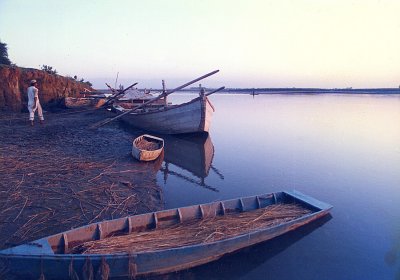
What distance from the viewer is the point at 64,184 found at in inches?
356

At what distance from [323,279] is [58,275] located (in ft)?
16.1

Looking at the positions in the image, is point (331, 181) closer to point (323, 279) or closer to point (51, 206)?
point (323, 279)

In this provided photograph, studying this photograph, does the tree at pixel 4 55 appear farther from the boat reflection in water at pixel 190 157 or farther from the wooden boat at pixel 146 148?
the wooden boat at pixel 146 148

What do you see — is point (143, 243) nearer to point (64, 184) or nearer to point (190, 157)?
point (64, 184)

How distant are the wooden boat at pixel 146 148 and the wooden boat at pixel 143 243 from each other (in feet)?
17.7

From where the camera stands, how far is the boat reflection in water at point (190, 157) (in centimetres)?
1209

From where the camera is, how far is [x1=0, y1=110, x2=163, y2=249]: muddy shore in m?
6.85

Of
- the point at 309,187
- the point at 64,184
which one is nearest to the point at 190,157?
the point at 309,187

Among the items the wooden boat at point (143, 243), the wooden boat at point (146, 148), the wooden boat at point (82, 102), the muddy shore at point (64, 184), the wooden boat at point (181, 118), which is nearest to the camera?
the wooden boat at point (143, 243)

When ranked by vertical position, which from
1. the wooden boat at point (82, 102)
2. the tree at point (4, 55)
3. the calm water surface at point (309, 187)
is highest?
the tree at point (4, 55)

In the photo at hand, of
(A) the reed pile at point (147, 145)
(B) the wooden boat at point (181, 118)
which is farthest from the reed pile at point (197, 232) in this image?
(B) the wooden boat at point (181, 118)

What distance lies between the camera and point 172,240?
6102 millimetres

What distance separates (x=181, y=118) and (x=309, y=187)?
9.16 metres

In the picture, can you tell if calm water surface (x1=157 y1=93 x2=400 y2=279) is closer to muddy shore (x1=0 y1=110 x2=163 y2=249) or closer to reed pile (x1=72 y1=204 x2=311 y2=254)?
reed pile (x1=72 y1=204 x2=311 y2=254)
